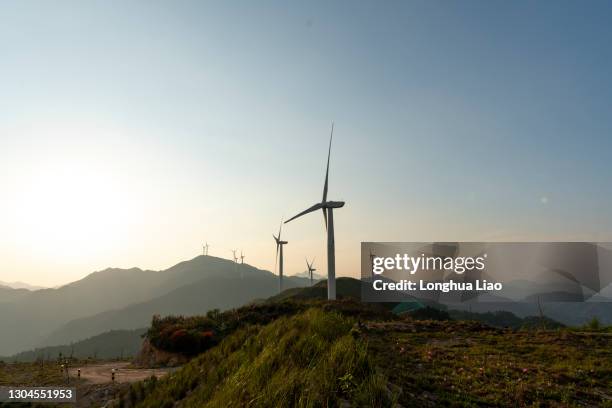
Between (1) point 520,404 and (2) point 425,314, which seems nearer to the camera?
(1) point 520,404

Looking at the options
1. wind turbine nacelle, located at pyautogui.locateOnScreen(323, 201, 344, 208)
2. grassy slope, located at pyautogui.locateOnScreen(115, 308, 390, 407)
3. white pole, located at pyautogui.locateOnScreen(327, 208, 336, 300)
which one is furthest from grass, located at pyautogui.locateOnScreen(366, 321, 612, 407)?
wind turbine nacelle, located at pyautogui.locateOnScreen(323, 201, 344, 208)

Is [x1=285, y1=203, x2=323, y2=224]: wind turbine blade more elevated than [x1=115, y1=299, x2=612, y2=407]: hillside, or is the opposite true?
[x1=285, y1=203, x2=323, y2=224]: wind turbine blade

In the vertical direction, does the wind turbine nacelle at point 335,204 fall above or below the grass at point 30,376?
above

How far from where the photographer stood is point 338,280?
156125mm

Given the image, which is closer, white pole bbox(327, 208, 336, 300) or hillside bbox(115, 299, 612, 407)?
hillside bbox(115, 299, 612, 407)

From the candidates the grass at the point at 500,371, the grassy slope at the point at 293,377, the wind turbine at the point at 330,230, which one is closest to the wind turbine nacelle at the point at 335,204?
the wind turbine at the point at 330,230

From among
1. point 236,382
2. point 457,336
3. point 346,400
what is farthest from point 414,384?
point 457,336

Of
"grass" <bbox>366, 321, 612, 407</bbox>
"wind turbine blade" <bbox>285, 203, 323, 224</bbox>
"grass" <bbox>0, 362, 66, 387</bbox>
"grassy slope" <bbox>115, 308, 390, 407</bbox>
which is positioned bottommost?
"grass" <bbox>0, 362, 66, 387</bbox>

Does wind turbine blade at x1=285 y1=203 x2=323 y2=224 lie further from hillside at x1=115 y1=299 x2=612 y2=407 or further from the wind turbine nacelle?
hillside at x1=115 y1=299 x2=612 y2=407

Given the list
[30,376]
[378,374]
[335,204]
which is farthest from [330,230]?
[378,374]

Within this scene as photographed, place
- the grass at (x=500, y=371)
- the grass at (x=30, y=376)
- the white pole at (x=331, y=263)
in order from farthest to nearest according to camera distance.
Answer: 1. the white pole at (x=331, y=263)
2. the grass at (x=30, y=376)
3. the grass at (x=500, y=371)

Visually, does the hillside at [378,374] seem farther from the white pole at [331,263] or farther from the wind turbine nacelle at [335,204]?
the wind turbine nacelle at [335,204]

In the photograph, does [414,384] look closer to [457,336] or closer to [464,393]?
[464,393]

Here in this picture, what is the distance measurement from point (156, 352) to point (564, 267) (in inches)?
5923
